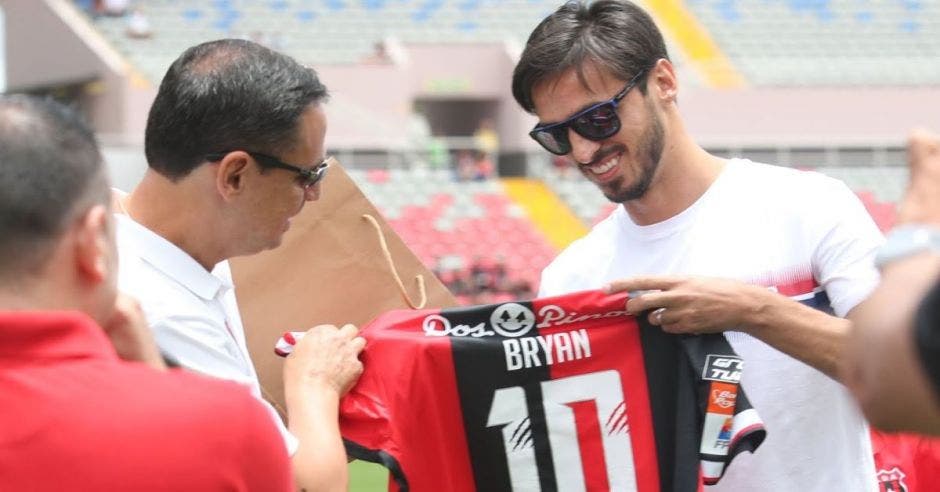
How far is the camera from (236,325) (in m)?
2.81

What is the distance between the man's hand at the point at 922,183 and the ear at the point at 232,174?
4.45 feet

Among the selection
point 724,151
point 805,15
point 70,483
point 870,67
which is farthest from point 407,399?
point 805,15

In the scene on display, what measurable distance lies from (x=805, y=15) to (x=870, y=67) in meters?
2.55

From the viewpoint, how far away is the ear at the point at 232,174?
260 cm

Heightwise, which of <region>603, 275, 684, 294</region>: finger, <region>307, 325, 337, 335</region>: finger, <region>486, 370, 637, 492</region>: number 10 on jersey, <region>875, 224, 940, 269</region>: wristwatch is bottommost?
<region>486, 370, 637, 492</region>: number 10 on jersey

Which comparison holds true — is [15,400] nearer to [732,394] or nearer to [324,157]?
[324,157]

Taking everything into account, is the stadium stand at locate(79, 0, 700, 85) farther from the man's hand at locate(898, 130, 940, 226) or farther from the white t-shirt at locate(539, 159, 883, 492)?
the man's hand at locate(898, 130, 940, 226)

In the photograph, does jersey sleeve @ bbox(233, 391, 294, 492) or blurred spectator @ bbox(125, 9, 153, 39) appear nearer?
jersey sleeve @ bbox(233, 391, 294, 492)

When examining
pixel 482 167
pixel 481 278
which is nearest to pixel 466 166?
pixel 482 167

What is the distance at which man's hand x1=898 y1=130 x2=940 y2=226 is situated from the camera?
1.62 metres

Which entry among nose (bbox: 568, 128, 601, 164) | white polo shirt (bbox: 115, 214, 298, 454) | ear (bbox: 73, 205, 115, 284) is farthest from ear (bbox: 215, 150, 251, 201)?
nose (bbox: 568, 128, 601, 164)

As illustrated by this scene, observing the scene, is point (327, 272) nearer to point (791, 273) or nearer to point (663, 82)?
point (663, 82)

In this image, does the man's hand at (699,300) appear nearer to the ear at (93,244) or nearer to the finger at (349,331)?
the finger at (349,331)

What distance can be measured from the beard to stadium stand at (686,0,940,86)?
816 inches
